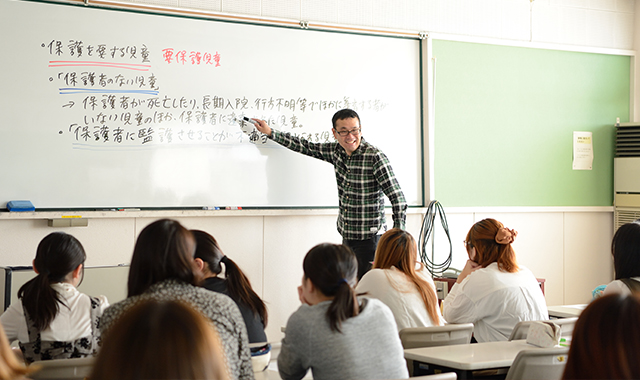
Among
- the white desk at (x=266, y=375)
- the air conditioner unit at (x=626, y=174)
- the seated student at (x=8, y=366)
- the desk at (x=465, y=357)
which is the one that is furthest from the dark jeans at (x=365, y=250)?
the seated student at (x=8, y=366)

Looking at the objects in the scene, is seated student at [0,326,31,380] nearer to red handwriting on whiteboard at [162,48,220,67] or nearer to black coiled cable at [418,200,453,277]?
red handwriting on whiteboard at [162,48,220,67]

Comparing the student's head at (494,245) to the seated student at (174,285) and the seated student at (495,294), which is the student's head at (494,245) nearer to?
the seated student at (495,294)

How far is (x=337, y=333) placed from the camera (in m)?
1.90

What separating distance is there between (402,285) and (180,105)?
2.17m

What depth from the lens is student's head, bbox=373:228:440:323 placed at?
287 cm

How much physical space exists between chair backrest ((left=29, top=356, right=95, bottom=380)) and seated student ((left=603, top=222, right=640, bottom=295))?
218cm

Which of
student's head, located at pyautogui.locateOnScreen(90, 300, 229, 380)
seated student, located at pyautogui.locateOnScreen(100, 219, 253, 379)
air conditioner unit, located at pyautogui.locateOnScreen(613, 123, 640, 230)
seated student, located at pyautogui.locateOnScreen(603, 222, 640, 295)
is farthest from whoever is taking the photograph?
air conditioner unit, located at pyautogui.locateOnScreen(613, 123, 640, 230)

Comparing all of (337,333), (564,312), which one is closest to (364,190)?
(564,312)

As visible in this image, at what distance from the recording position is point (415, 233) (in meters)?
4.99

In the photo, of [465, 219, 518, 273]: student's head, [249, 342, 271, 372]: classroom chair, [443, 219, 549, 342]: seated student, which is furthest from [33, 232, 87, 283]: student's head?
[465, 219, 518, 273]: student's head

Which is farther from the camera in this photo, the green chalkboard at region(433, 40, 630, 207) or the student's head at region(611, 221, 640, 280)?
the green chalkboard at region(433, 40, 630, 207)

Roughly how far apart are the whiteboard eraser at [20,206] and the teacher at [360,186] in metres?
1.56

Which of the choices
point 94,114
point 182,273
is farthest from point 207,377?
point 94,114

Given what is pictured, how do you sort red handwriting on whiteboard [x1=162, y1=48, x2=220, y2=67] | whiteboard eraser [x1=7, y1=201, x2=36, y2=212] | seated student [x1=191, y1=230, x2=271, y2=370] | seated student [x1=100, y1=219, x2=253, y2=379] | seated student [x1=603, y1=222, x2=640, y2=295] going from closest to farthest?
seated student [x1=100, y1=219, x2=253, y2=379], seated student [x1=191, y1=230, x2=271, y2=370], seated student [x1=603, y1=222, x2=640, y2=295], whiteboard eraser [x1=7, y1=201, x2=36, y2=212], red handwriting on whiteboard [x1=162, y1=48, x2=220, y2=67]
